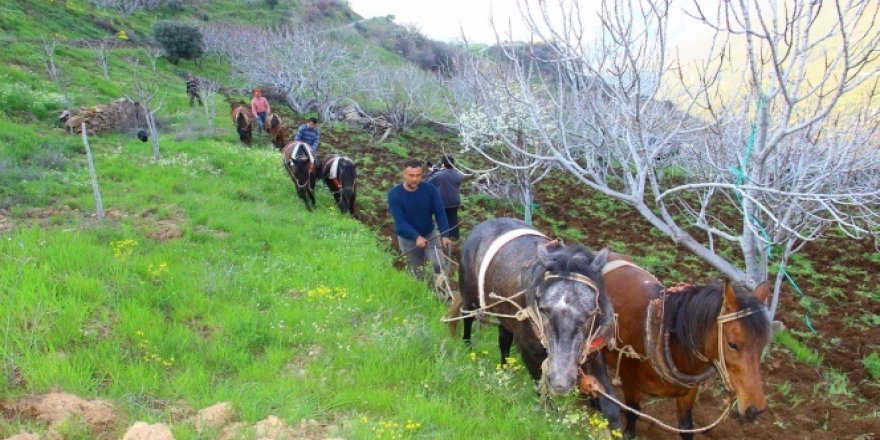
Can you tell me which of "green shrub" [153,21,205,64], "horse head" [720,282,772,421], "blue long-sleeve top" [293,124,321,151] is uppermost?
"green shrub" [153,21,205,64]

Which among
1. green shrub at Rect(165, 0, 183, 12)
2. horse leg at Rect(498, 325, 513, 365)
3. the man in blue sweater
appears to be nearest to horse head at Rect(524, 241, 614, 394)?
horse leg at Rect(498, 325, 513, 365)

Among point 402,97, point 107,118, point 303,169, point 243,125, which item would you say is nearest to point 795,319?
point 303,169

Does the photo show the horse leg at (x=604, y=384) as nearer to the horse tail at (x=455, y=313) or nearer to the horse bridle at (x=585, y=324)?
the horse bridle at (x=585, y=324)

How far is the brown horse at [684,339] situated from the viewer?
3.02m

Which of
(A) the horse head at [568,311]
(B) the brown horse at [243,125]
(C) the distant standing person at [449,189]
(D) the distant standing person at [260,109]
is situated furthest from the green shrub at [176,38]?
(A) the horse head at [568,311]

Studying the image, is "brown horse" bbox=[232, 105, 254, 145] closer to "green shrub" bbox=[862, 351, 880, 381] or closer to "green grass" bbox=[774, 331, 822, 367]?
"green grass" bbox=[774, 331, 822, 367]

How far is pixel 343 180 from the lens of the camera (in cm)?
1002

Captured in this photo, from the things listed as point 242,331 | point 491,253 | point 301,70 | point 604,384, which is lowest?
point 242,331

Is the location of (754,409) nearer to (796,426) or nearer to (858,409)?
(796,426)

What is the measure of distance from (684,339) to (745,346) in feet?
1.38

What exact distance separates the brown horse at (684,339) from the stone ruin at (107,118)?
11.8 meters

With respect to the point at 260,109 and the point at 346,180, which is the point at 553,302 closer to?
the point at 346,180

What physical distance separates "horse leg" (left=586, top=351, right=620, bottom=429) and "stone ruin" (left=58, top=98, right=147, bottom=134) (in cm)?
1189

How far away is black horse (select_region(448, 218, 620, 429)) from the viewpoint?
3051mm
